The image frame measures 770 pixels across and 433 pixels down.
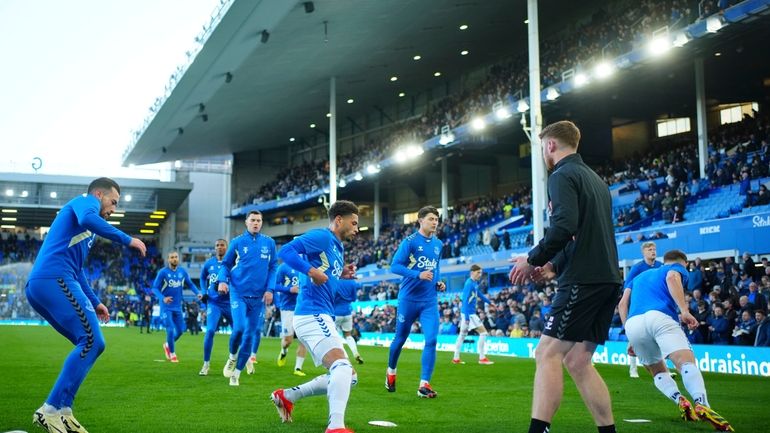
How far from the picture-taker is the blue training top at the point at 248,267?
11.9 metres

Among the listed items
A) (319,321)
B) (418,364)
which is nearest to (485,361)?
(418,364)

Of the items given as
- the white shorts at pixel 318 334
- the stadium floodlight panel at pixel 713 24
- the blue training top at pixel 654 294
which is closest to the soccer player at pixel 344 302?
the blue training top at pixel 654 294

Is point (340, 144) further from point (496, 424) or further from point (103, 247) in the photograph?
point (496, 424)

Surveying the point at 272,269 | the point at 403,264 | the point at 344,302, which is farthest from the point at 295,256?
the point at 344,302

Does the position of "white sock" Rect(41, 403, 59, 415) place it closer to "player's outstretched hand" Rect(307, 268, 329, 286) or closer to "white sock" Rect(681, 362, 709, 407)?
"player's outstretched hand" Rect(307, 268, 329, 286)

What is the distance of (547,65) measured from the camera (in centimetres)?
3534

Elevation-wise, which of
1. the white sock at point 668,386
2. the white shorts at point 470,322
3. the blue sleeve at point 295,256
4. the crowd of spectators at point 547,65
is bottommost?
the white sock at point 668,386

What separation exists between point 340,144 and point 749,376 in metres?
52.0

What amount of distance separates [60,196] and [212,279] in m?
Answer: 55.8

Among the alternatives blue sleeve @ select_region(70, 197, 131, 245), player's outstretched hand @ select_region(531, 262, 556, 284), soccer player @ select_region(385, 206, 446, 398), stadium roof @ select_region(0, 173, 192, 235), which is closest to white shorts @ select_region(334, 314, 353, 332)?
soccer player @ select_region(385, 206, 446, 398)

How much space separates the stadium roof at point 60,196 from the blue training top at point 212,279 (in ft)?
171

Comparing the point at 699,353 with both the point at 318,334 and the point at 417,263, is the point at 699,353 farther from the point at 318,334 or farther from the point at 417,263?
the point at 318,334

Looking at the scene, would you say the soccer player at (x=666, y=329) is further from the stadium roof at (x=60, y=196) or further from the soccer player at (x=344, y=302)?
the stadium roof at (x=60, y=196)

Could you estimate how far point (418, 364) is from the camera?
56.1ft
